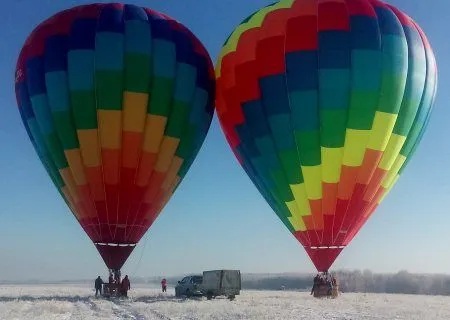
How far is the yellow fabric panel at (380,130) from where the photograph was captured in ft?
70.1

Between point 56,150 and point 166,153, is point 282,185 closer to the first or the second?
point 166,153

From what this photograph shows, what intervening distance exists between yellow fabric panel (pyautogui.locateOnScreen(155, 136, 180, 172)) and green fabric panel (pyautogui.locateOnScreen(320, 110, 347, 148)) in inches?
254

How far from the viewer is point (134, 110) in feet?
73.2

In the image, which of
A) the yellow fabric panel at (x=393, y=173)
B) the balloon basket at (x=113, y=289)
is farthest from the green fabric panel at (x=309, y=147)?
the balloon basket at (x=113, y=289)

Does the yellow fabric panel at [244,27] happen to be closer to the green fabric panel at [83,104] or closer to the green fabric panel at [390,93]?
the green fabric panel at [390,93]

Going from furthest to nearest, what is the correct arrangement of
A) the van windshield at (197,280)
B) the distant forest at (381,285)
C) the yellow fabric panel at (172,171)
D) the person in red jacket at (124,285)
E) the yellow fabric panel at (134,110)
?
the distant forest at (381,285) < the van windshield at (197,280) < the yellow fabric panel at (172,171) < the person in red jacket at (124,285) < the yellow fabric panel at (134,110)

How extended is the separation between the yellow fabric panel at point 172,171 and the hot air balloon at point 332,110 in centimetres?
347

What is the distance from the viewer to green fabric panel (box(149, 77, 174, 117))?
22.6 metres

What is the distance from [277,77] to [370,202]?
20.8 feet

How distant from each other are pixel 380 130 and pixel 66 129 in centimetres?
1274

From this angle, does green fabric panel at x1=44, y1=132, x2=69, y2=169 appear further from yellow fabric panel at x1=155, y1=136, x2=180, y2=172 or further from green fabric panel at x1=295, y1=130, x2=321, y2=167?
green fabric panel at x1=295, y1=130, x2=321, y2=167

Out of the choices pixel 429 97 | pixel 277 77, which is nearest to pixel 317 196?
pixel 277 77

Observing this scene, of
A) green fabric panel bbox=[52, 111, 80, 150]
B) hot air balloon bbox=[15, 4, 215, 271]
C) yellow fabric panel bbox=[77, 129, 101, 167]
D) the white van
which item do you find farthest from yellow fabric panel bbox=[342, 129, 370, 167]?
green fabric panel bbox=[52, 111, 80, 150]

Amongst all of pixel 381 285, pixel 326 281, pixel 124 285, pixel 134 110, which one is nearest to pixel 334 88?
pixel 326 281
